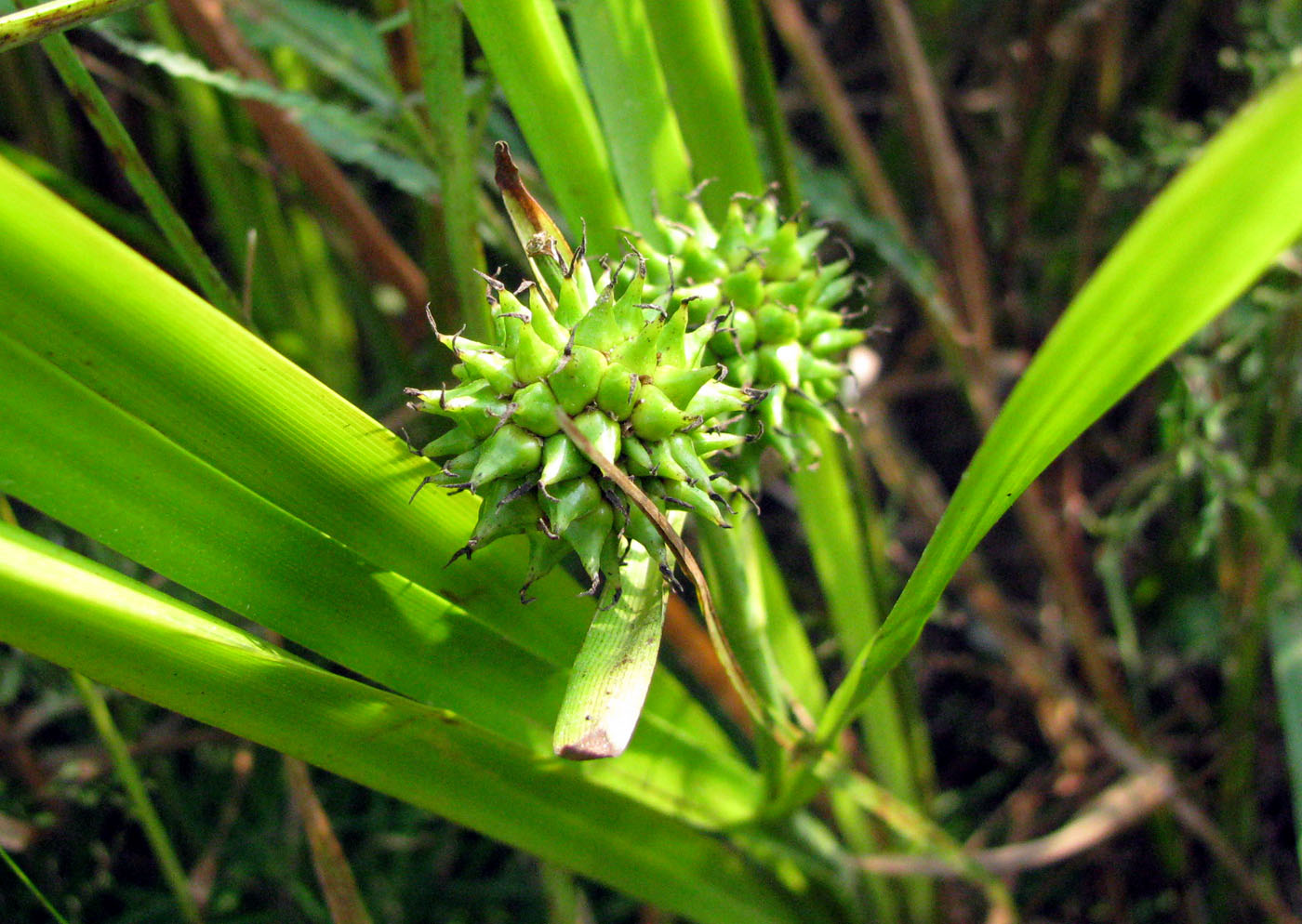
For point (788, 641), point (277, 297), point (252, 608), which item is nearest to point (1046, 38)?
point (788, 641)

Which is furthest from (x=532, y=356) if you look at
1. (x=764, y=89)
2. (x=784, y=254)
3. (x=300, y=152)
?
(x=300, y=152)

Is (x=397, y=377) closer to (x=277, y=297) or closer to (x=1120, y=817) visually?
(x=277, y=297)

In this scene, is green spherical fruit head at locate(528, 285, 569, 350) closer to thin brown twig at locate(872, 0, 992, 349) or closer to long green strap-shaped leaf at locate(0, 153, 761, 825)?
long green strap-shaped leaf at locate(0, 153, 761, 825)

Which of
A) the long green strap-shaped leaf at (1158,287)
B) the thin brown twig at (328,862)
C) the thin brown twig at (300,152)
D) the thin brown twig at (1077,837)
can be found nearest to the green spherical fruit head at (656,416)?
the long green strap-shaped leaf at (1158,287)

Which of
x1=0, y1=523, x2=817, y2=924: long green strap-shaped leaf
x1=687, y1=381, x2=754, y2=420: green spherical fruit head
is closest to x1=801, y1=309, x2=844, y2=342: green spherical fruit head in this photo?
x1=687, y1=381, x2=754, y2=420: green spherical fruit head

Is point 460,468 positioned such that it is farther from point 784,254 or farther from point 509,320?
point 784,254

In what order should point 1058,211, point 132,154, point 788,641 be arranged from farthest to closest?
point 1058,211
point 788,641
point 132,154
